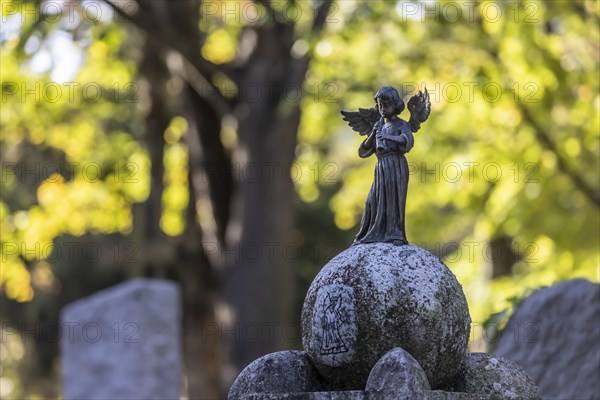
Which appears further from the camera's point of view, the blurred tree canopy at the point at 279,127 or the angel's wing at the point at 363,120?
the blurred tree canopy at the point at 279,127

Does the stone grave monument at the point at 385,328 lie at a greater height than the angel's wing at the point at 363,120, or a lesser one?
lesser

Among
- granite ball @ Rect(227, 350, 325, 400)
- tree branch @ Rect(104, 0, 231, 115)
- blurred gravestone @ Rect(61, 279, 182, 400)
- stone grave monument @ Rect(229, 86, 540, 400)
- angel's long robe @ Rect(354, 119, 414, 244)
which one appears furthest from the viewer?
tree branch @ Rect(104, 0, 231, 115)

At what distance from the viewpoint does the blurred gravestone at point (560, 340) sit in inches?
383

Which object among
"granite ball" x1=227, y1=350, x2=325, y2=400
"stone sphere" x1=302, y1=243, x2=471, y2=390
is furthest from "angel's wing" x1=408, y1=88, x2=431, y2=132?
"granite ball" x1=227, y1=350, x2=325, y2=400

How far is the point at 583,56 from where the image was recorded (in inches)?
622

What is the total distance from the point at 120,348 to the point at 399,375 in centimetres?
762

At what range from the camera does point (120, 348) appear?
13180mm

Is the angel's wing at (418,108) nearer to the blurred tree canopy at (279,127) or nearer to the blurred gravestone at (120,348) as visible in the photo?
the blurred tree canopy at (279,127)

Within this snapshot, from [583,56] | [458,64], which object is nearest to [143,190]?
[458,64]

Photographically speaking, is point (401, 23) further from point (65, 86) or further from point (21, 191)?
point (21, 191)

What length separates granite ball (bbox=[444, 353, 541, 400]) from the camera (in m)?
6.78

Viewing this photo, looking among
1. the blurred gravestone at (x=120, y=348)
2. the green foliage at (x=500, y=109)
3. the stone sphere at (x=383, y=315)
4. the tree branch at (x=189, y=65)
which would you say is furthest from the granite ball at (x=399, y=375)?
the tree branch at (x=189, y=65)

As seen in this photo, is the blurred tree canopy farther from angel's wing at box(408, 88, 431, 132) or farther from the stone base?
the stone base

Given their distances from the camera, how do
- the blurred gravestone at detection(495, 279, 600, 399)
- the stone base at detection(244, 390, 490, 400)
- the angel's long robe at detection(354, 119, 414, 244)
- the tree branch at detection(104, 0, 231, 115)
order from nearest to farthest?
Result: the stone base at detection(244, 390, 490, 400) < the angel's long robe at detection(354, 119, 414, 244) < the blurred gravestone at detection(495, 279, 600, 399) < the tree branch at detection(104, 0, 231, 115)
